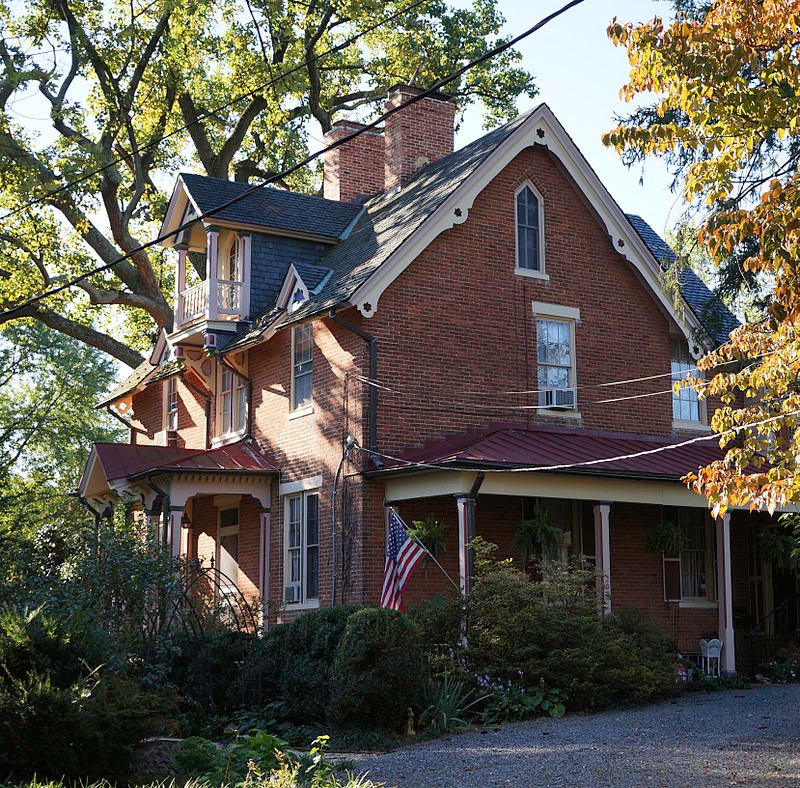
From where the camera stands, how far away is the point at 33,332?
46219 mm

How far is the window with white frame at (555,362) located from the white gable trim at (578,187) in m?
2.06

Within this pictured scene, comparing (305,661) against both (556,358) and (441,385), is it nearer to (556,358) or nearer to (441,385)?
(441,385)

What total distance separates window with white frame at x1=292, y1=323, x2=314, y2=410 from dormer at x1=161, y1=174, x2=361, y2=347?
1668 mm

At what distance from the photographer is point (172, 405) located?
29438mm

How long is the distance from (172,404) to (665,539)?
12.9m

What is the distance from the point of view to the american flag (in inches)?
713

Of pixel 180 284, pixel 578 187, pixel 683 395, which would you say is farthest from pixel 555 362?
pixel 180 284

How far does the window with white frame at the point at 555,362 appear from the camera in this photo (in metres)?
22.8

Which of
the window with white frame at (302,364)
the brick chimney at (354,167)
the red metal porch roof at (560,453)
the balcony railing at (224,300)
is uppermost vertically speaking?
the brick chimney at (354,167)

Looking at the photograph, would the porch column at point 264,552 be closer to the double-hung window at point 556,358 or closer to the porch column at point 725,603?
the double-hung window at point 556,358

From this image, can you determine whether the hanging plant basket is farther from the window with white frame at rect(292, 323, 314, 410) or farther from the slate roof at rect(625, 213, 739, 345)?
the window with white frame at rect(292, 323, 314, 410)

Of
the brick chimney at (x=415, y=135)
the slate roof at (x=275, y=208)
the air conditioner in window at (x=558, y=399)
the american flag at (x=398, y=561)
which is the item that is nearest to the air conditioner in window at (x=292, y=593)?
the american flag at (x=398, y=561)

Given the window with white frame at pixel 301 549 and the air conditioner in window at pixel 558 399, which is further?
the air conditioner in window at pixel 558 399

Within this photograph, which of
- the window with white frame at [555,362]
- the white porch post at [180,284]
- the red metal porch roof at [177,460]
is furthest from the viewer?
the white porch post at [180,284]
